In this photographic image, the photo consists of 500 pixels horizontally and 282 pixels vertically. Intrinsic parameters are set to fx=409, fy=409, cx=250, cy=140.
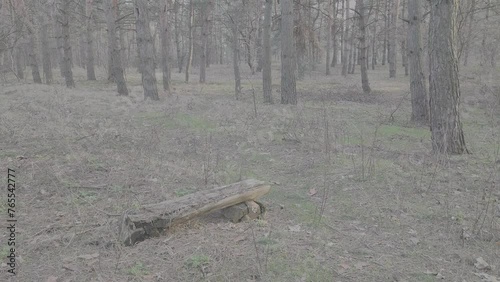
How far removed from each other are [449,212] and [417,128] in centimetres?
603

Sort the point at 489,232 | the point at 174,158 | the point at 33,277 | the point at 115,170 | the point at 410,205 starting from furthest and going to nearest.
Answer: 1. the point at 174,158
2. the point at 115,170
3. the point at 410,205
4. the point at 489,232
5. the point at 33,277

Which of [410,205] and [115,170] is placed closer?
[410,205]

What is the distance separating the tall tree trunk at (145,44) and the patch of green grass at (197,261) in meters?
11.9

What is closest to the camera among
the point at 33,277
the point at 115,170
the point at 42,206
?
the point at 33,277

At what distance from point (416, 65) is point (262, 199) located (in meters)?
7.48

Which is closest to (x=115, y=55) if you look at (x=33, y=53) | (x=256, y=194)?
(x=33, y=53)

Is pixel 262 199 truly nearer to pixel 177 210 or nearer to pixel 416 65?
pixel 177 210

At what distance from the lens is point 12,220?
4.24 metres

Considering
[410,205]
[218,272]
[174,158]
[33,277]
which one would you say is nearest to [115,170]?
[174,158]

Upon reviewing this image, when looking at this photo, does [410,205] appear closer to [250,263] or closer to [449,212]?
[449,212]

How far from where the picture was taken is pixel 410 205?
5.34m

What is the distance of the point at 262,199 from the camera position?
217 inches

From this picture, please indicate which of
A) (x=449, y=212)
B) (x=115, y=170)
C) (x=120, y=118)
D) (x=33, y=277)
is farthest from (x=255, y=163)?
(x=120, y=118)

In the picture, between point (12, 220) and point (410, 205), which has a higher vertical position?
point (12, 220)
